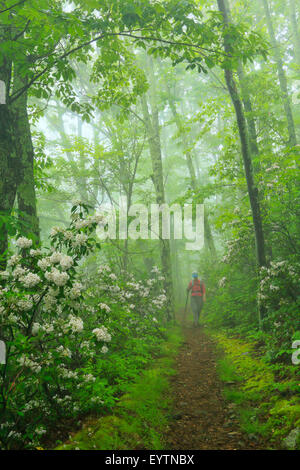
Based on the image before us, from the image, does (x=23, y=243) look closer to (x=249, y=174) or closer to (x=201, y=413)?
(x=201, y=413)

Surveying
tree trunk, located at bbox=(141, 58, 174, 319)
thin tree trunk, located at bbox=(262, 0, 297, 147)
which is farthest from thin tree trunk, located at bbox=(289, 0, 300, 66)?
tree trunk, located at bbox=(141, 58, 174, 319)

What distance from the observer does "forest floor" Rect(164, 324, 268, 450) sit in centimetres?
367

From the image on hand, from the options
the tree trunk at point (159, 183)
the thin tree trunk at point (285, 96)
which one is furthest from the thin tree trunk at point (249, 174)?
the tree trunk at point (159, 183)

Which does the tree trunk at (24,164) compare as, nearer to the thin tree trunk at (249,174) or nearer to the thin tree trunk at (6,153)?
the thin tree trunk at (6,153)

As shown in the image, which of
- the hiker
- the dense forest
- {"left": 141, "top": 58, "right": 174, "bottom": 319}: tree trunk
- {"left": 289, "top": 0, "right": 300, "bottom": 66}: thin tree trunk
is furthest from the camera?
{"left": 289, "top": 0, "right": 300, "bottom": 66}: thin tree trunk

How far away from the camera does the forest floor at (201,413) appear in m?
3.67

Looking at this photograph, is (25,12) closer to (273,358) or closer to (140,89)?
(140,89)

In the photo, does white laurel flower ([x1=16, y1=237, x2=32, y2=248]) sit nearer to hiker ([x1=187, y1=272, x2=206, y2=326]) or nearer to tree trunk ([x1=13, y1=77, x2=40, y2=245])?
tree trunk ([x1=13, y1=77, x2=40, y2=245])

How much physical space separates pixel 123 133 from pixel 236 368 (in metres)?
8.63

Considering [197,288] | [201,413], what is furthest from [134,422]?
[197,288]

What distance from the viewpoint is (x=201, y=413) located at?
4.54 meters

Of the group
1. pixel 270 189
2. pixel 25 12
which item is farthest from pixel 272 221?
pixel 25 12

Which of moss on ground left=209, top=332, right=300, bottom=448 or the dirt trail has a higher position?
moss on ground left=209, top=332, right=300, bottom=448
